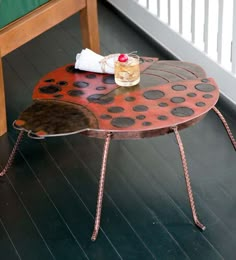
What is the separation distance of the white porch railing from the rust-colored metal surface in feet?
1.09

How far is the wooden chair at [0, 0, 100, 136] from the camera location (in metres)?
2.67

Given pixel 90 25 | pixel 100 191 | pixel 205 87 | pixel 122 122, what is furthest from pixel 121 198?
pixel 90 25

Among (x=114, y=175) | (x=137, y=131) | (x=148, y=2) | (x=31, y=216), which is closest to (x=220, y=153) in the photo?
(x=114, y=175)

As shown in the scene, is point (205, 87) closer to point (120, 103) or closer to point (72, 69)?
point (120, 103)

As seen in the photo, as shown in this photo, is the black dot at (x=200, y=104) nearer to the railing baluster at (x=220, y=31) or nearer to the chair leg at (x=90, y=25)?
the railing baluster at (x=220, y=31)

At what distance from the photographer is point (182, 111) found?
7.29ft

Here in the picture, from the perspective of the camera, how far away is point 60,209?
2.38 meters

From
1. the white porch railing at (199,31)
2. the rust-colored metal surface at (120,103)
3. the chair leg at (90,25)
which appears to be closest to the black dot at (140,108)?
the rust-colored metal surface at (120,103)

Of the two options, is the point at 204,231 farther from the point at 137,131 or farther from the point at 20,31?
the point at 20,31

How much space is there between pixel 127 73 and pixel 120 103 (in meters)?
0.11

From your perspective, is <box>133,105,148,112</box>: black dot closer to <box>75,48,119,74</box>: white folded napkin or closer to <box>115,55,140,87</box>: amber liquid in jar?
<box>115,55,140,87</box>: amber liquid in jar

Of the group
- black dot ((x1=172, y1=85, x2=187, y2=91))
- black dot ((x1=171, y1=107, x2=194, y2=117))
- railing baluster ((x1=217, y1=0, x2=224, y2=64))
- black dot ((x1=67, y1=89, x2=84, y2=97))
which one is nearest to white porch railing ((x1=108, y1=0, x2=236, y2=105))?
railing baluster ((x1=217, y1=0, x2=224, y2=64))

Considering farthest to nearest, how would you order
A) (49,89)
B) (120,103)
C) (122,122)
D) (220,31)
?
(220,31)
(49,89)
(120,103)
(122,122)

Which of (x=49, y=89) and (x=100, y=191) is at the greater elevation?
(x=49, y=89)
